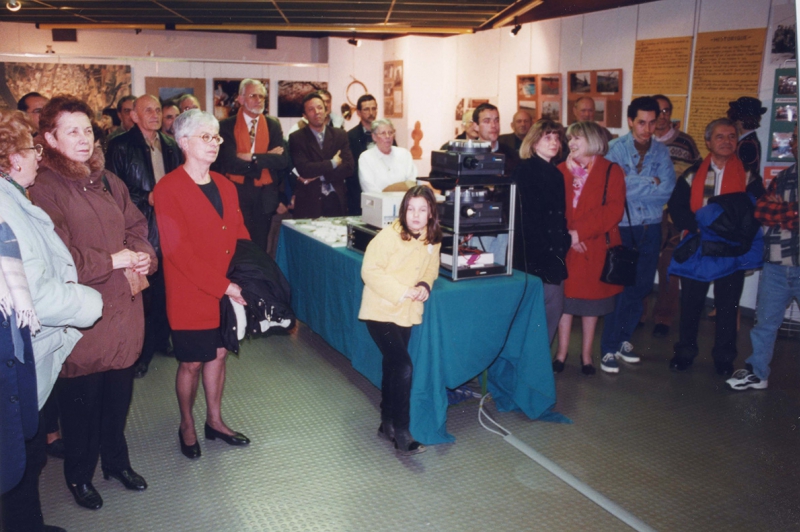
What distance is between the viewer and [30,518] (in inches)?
90.0

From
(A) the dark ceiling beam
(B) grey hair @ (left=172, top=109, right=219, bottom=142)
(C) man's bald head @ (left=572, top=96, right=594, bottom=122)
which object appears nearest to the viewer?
(B) grey hair @ (left=172, top=109, right=219, bottom=142)

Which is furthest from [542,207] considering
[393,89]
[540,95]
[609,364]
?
[393,89]

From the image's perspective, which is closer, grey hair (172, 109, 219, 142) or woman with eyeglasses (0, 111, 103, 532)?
woman with eyeglasses (0, 111, 103, 532)

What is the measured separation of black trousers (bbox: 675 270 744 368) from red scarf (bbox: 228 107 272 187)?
3087mm

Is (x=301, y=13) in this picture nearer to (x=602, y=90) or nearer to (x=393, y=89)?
(x=393, y=89)

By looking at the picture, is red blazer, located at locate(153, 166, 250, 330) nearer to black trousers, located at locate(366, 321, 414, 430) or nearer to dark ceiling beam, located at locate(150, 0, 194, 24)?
black trousers, located at locate(366, 321, 414, 430)

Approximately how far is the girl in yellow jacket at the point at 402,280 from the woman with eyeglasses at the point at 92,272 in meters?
0.98

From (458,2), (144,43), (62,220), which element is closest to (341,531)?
(62,220)

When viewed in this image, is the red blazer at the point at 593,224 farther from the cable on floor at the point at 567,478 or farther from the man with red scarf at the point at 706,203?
the cable on floor at the point at 567,478

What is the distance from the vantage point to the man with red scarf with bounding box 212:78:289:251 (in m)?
4.96

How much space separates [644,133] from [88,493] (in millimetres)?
3730

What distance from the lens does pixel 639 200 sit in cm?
440

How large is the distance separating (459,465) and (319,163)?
2878 millimetres

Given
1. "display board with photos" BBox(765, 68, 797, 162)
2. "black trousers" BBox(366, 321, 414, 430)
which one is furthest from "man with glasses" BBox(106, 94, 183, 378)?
"display board with photos" BBox(765, 68, 797, 162)
